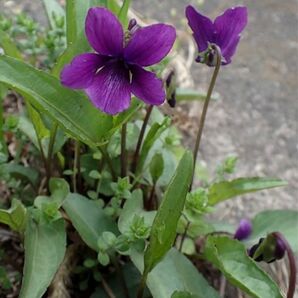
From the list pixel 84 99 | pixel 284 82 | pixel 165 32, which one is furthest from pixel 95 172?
pixel 284 82

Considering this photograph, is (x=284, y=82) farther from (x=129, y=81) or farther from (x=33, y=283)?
(x=33, y=283)

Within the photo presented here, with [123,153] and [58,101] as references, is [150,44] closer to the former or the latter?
[58,101]

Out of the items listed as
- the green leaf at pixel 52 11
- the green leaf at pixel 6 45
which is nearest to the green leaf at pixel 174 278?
the green leaf at pixel 6 45

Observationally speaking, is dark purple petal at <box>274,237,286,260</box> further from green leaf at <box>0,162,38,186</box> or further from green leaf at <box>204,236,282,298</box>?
Result: green leaf at <box>0,162,38,186</box>

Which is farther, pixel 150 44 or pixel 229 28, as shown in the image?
pixel 229 28

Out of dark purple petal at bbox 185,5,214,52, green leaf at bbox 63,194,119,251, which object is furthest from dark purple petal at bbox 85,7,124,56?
green leaf at bbox 63,194,119,251

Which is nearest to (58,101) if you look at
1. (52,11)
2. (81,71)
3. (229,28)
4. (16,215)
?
(81,71)
